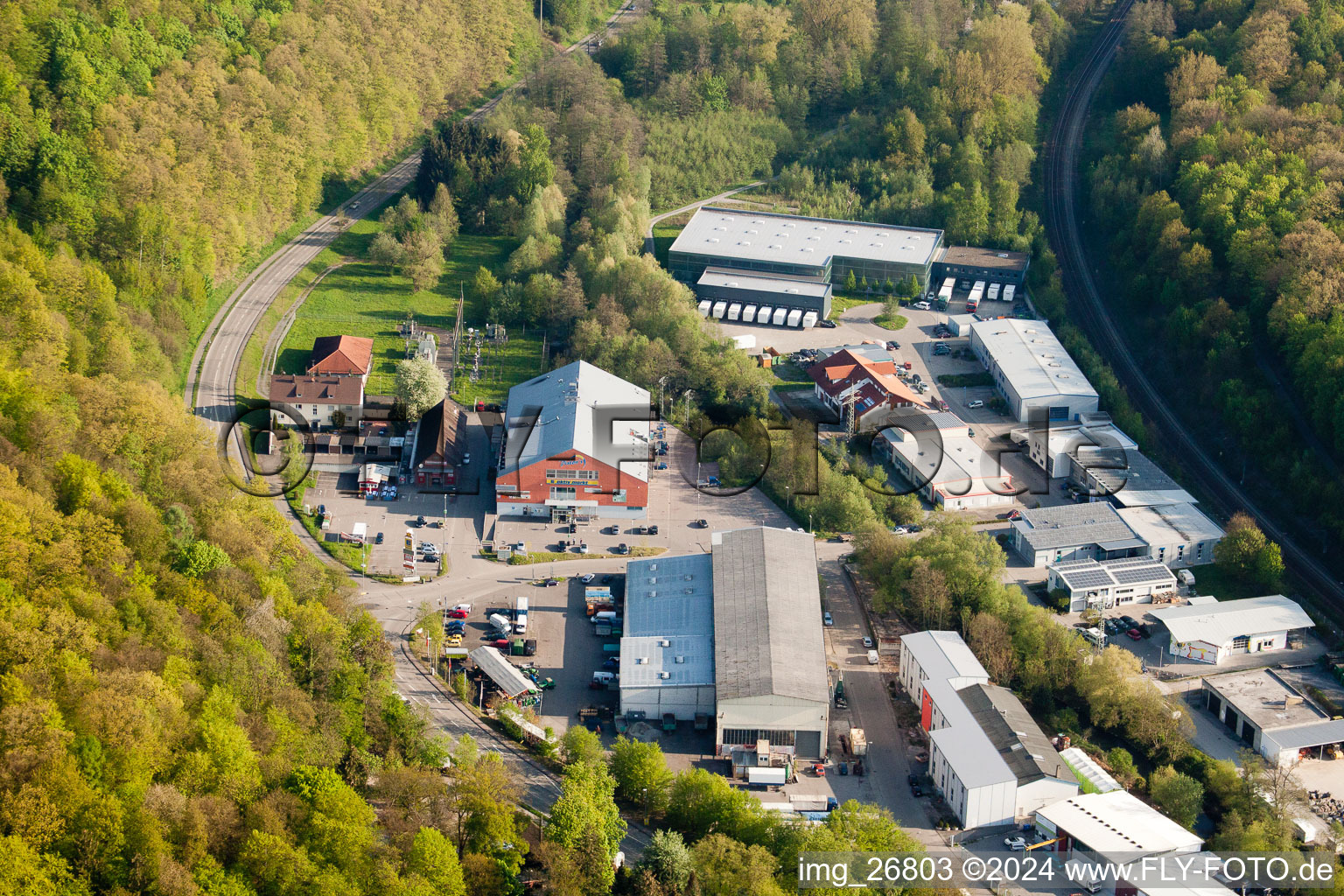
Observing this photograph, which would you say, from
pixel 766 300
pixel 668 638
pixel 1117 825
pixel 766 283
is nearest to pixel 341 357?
pixel 766 300

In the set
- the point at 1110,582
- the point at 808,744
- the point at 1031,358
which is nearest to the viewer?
the point at 808,744

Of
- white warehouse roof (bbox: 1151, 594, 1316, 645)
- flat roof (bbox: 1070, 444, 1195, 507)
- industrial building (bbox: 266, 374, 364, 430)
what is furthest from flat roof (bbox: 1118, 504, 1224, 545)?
industrial building (bbox: 266, 374, 364, 430)

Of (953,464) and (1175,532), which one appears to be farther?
(953,464)

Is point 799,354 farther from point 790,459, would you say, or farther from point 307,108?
point 307,108

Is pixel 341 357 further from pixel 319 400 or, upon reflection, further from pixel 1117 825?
pixel 1117 825

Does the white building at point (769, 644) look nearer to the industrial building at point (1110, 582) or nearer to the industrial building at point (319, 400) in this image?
the industrial building at point (1110, 582)

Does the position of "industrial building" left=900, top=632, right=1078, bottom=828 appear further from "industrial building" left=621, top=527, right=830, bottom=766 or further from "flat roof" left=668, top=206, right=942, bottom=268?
"flat roof" left=668, top=206, right=942, bottom=268
